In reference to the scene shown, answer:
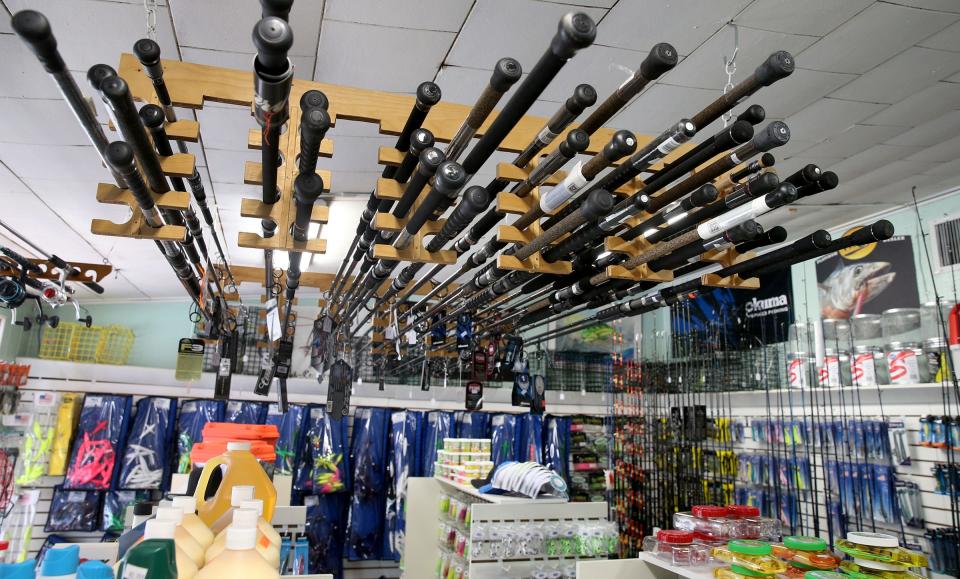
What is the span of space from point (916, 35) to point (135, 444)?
686 centimetres

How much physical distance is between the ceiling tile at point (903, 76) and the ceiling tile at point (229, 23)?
251 cm

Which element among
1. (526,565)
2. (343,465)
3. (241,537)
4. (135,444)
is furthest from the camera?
(343,465)

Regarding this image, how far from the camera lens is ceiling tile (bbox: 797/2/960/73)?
243 cm

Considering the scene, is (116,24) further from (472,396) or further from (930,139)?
(930,139)

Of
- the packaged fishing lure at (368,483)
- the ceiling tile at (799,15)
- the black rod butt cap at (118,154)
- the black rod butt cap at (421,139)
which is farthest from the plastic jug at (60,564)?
the packaged fishing lure at (368,483)

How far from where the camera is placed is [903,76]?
2.90 metres

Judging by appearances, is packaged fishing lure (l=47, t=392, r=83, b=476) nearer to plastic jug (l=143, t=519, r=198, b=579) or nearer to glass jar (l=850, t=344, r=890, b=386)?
plastic jug (l=143, t=519, r=198, b=579)

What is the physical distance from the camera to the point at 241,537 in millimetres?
1269

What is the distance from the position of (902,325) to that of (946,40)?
2.43m

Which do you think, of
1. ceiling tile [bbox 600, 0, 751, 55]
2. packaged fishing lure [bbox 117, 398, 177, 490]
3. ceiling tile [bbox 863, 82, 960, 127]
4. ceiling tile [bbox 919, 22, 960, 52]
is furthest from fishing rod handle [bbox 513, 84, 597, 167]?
packaged fishing lure [bbox 117, 398, 177, 490]

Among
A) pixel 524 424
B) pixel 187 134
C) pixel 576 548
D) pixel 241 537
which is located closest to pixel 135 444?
pixel 524 424

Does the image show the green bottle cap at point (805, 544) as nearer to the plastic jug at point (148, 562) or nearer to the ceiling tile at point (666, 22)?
the ceiling tile at point (666, 22)

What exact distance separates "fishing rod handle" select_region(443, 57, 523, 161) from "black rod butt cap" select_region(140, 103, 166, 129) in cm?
81

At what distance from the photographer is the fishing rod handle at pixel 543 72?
113 centimetres
